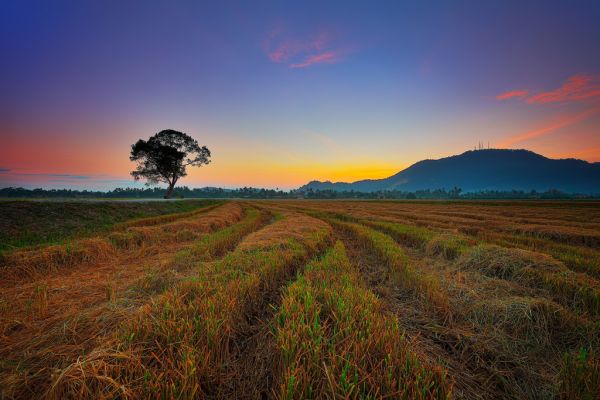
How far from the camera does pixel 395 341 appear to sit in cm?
297

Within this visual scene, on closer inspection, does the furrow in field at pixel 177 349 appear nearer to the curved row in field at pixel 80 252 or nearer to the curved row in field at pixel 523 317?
the curved row in field at pixel 523 317

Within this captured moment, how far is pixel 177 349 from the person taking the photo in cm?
280

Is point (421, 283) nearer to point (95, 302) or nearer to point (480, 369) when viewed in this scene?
point (480, 369)

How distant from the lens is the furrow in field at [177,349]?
2223 mm

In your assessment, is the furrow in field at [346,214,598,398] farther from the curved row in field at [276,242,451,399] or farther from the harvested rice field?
the curved row in field at [276,242,451,399]

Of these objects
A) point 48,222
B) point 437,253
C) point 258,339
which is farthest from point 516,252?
point 48,222

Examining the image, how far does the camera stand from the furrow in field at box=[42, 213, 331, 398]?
2.22 meters

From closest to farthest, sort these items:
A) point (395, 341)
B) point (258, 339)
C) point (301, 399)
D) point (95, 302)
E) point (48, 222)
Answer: point (301, 399) < point (395, 341) < point (258, 339) < point (95, 302) < point (48, 222)

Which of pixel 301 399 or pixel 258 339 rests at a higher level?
pixel 301 399

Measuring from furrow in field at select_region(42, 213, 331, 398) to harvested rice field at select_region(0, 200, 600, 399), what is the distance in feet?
0.07

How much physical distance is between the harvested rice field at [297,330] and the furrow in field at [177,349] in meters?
0.02

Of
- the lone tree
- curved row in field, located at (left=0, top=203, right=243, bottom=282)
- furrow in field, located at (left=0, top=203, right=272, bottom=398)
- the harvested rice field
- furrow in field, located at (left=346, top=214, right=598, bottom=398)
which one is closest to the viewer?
the harvested rice field

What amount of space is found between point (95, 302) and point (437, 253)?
1127 cm

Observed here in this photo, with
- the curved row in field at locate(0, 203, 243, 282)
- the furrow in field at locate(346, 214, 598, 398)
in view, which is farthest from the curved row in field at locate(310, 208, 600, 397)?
the curved row in field at locate(0, 203, 243, 282)
